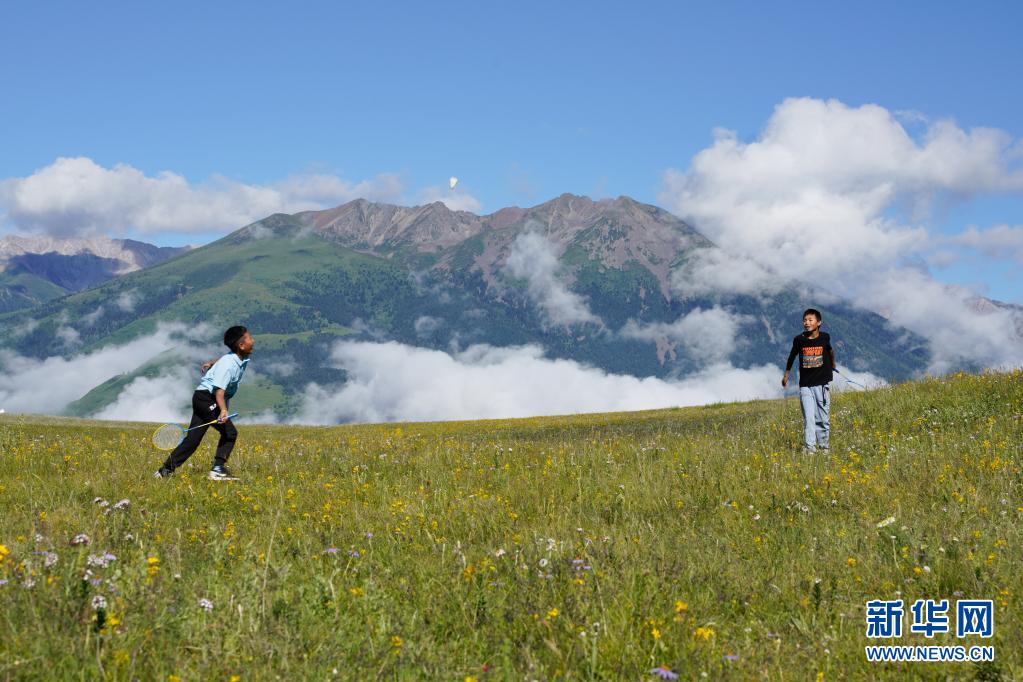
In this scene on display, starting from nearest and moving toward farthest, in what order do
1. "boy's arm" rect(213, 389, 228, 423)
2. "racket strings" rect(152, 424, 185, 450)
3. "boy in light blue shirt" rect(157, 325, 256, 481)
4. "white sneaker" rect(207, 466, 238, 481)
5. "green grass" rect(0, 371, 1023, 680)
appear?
"green grass" rect(0, 371, 1023, 680) → "white sneaker" rect(207, 466, 238, 481) → "boy in light blue shirt" rect(157, 325, 256, 481) → "boy's arm" rect(213, 389, 228, 423) → "racket strings" rect(152, 424, 185, 450)

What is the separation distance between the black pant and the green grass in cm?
46

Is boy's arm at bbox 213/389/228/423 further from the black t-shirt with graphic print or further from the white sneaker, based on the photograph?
the black t-shirt with graphic print

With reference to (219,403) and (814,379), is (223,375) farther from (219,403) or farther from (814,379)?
(814,379)

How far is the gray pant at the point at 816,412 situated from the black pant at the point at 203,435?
10524 millimetres

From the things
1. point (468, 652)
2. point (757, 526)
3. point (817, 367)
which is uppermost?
point (817, 367)

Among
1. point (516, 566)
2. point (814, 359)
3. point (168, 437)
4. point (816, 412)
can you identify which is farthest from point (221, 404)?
point (814, 359)

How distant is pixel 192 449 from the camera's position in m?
12.5

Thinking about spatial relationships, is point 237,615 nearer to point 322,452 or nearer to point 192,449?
Answer: point 192,449

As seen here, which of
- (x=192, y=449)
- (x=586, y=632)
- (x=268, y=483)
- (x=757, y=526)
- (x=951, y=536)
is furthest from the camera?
(x=192, y=449)

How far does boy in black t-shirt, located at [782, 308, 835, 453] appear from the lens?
14234 mm

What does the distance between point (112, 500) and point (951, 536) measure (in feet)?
32.5

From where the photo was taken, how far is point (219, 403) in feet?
41.3

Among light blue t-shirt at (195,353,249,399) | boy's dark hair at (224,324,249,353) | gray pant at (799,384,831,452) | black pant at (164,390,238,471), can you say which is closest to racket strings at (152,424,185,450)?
black pant at (164,390,238,471)

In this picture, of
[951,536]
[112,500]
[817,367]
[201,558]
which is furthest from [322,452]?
[951,536]
